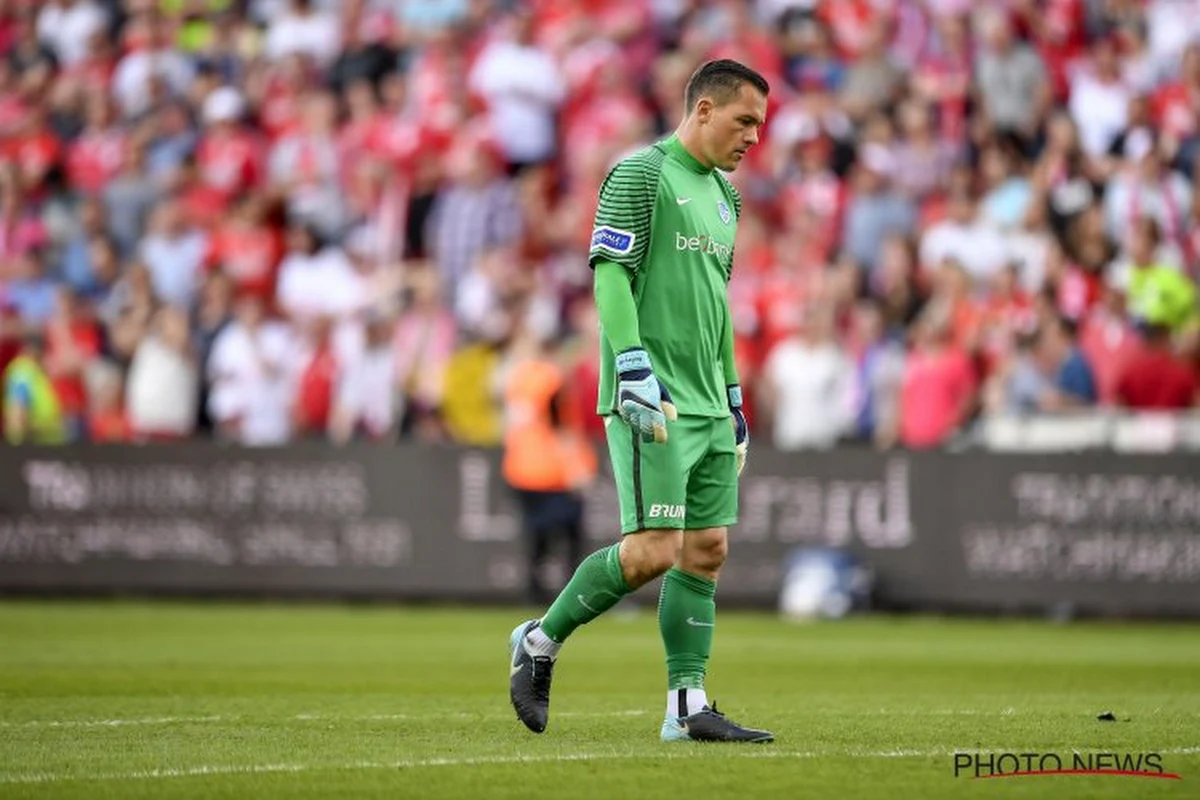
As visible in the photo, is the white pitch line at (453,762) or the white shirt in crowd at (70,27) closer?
the white pitch line at (453,762)

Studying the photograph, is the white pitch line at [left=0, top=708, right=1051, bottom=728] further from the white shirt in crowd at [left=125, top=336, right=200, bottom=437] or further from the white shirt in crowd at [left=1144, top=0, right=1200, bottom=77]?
the white shirt in crowd at [left=125, top=336, right=200, bottom=437]

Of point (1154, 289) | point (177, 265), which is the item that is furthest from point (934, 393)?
point (177, 265)

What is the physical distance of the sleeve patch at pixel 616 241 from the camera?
934 cm

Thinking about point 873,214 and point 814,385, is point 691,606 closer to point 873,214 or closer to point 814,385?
point 814,385

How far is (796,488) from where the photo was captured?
2077 cm

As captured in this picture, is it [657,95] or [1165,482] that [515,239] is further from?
[1165,482]

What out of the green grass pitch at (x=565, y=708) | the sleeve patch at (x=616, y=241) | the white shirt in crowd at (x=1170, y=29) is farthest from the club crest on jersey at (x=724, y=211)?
the white shirt in crowd at (x=1170, y=29)

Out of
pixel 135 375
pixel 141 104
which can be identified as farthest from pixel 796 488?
pixel 141 104

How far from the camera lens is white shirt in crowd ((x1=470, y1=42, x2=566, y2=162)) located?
24031mm

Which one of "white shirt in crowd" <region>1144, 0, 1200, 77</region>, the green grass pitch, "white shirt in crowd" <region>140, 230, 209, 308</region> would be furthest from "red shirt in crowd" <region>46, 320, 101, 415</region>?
"white shirt in crowd" <region>1144, 0, 1200, 77</region>

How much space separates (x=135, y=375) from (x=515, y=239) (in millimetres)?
3907

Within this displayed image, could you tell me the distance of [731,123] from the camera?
31.4ft

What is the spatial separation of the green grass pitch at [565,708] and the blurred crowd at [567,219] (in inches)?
103

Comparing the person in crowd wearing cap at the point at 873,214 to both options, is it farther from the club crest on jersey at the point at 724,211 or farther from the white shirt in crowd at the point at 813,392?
the club crest on jersey at the point at 724,211
